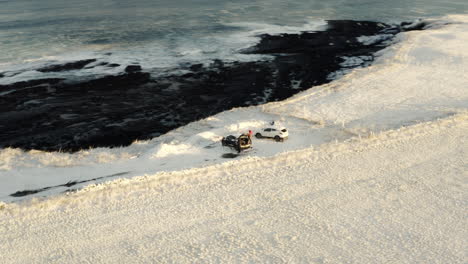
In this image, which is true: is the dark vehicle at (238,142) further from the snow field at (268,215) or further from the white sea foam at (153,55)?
the white sea foam at (153,55)

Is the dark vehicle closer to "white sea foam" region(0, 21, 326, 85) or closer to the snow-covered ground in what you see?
the snow-covered ground

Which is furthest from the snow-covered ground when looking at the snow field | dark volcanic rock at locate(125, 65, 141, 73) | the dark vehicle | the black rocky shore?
dark volcanic rock at locate(125, 65, 141, 73)

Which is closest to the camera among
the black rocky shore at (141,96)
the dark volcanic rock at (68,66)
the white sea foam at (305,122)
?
the white sea foam at (305,122)

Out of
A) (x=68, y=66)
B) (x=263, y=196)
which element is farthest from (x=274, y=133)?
(x=68, y=66)

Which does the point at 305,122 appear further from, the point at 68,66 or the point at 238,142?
the point at 68,66

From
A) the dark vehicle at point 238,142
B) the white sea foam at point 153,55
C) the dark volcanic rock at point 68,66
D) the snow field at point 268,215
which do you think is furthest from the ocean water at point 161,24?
the snow field at point 268,215

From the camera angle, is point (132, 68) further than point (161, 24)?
No
